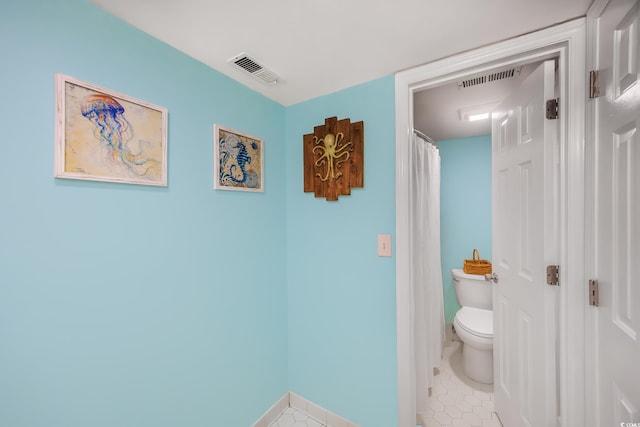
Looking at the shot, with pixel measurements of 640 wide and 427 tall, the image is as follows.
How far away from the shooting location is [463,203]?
285 cm

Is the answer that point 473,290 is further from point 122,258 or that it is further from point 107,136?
point 107,136

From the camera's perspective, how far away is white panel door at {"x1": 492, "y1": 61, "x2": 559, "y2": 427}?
3.81ft

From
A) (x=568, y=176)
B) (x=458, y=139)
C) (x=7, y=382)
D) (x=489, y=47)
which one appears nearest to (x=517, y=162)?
(x=568, y=176)

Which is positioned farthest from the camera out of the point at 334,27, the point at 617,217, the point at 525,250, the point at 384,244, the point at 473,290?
the point at 473,290

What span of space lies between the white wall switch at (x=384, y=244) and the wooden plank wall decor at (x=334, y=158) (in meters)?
0.34

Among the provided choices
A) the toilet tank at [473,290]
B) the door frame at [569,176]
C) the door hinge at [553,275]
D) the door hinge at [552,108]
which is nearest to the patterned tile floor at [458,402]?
the toilet tank at [473,290]

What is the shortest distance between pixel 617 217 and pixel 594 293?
319 millimetres

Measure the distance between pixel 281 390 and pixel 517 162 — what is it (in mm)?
2086

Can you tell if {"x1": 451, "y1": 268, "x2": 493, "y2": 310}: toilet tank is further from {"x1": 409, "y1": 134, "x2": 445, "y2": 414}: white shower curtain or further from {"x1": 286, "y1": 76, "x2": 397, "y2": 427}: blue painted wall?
{"x1": 286, "y1": 76, "x2": 397, "y2": 427}: blue painted wall

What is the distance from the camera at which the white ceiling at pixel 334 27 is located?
38.0 inches

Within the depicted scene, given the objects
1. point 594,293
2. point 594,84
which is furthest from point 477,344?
point 594,84

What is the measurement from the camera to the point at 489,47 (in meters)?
1.20

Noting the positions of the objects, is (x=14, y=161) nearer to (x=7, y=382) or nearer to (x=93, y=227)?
(x=93, y=227)

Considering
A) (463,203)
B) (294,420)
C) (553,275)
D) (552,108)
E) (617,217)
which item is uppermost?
(552,108)
